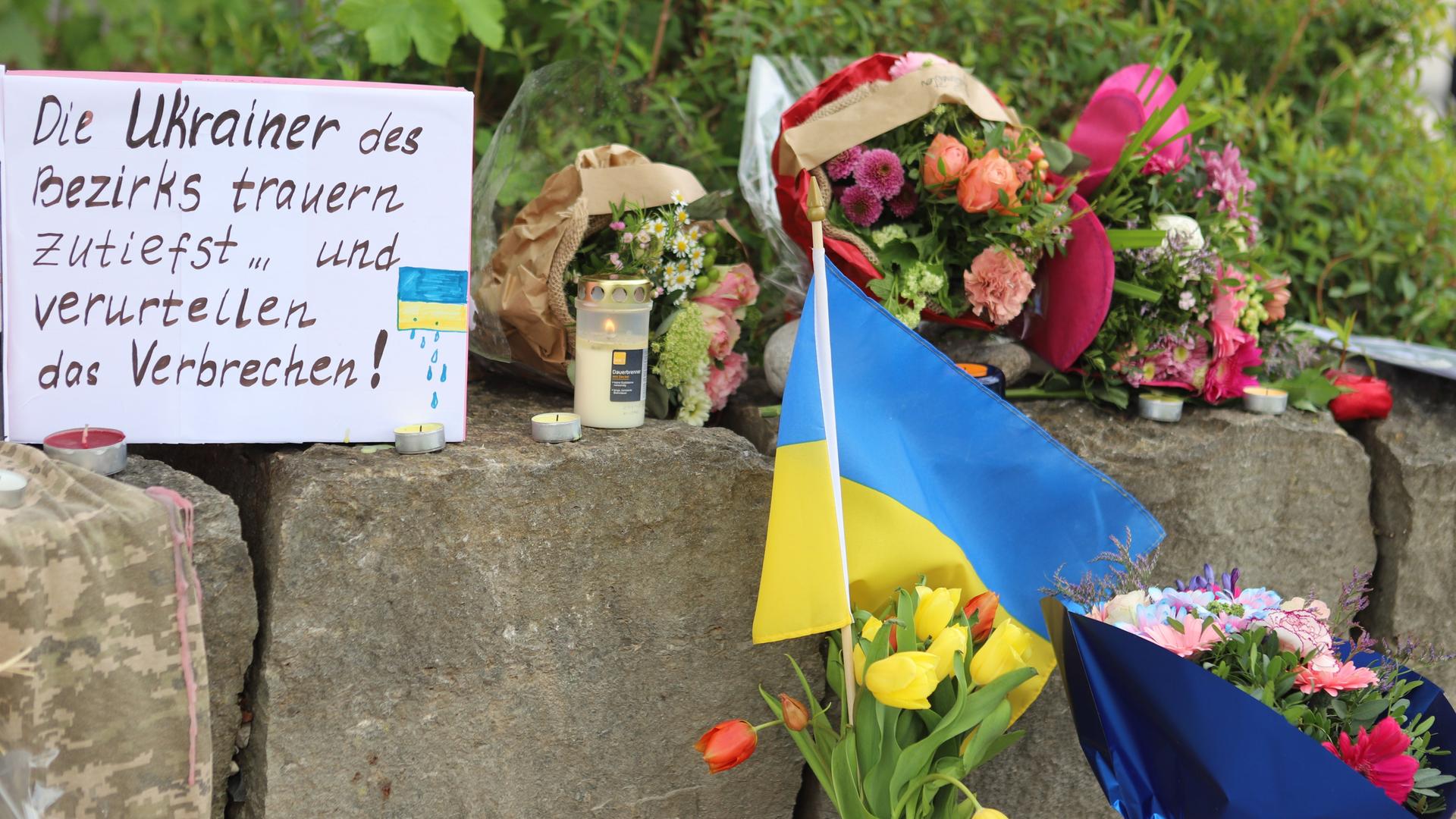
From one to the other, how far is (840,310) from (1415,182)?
1.77m

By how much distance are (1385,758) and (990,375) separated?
77cm

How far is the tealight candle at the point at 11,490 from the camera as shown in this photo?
1.29 m

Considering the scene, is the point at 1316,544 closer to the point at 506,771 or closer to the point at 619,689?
the point at 619,689

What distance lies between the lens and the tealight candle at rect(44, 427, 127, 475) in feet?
4.70

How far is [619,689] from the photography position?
1690mm

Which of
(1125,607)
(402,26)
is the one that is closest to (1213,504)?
(1125,607)

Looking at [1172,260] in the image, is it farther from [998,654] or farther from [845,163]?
[998,654]

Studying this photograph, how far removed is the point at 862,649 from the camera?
1436 millimetres

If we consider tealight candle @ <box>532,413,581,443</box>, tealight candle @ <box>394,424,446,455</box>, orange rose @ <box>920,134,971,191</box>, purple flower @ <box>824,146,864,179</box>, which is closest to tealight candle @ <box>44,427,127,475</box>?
tealight candle @ <box>394,424,446,455</box>

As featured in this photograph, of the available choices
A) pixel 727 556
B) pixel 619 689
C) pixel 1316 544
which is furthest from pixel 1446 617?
pixel 619 689

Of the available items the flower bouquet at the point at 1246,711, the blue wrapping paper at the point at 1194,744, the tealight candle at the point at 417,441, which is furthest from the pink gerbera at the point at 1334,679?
the tealight candle at the point at 417,441

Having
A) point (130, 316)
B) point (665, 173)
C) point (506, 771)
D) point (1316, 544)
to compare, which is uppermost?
point (665, 173)

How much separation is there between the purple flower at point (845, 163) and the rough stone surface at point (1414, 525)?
1121 millimetres

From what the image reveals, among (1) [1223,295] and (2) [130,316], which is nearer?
(2) [130,316]
